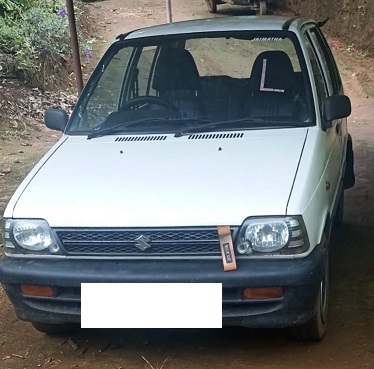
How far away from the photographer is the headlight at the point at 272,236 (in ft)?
10.1

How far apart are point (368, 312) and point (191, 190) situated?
1401 millimetres

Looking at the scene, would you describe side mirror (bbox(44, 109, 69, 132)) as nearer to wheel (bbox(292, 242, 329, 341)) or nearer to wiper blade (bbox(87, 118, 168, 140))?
wiper blade (bbox(87, 118, 168, 140))

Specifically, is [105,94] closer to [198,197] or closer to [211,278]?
[198,197]

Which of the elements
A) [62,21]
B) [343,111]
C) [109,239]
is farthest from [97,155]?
[62,21]

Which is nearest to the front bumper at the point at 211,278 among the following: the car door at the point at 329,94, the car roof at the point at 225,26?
the car door at the point at 329,94

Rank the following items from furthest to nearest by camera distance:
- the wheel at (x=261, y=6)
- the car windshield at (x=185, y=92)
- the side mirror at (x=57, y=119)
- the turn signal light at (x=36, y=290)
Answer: the wheel at (x=261, y=6) → the side mirror at (x=57, y=119) → the car windshield at (x=185, y=92) → the turn signal light at (x=36, y=290)

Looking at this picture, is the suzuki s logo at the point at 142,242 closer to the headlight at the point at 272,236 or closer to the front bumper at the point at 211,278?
the front bumper at the point at 211,278

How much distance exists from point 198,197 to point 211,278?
391 mm

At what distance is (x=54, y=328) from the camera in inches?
149

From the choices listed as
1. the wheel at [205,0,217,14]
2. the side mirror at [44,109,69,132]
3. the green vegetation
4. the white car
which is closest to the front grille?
the white car

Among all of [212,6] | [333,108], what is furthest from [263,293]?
[212,6]

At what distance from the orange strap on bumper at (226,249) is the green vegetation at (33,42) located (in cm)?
871

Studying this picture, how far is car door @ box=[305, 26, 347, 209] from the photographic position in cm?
407

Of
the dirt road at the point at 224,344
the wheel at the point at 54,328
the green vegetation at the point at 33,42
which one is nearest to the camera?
the dirt road at the point at 224,344
